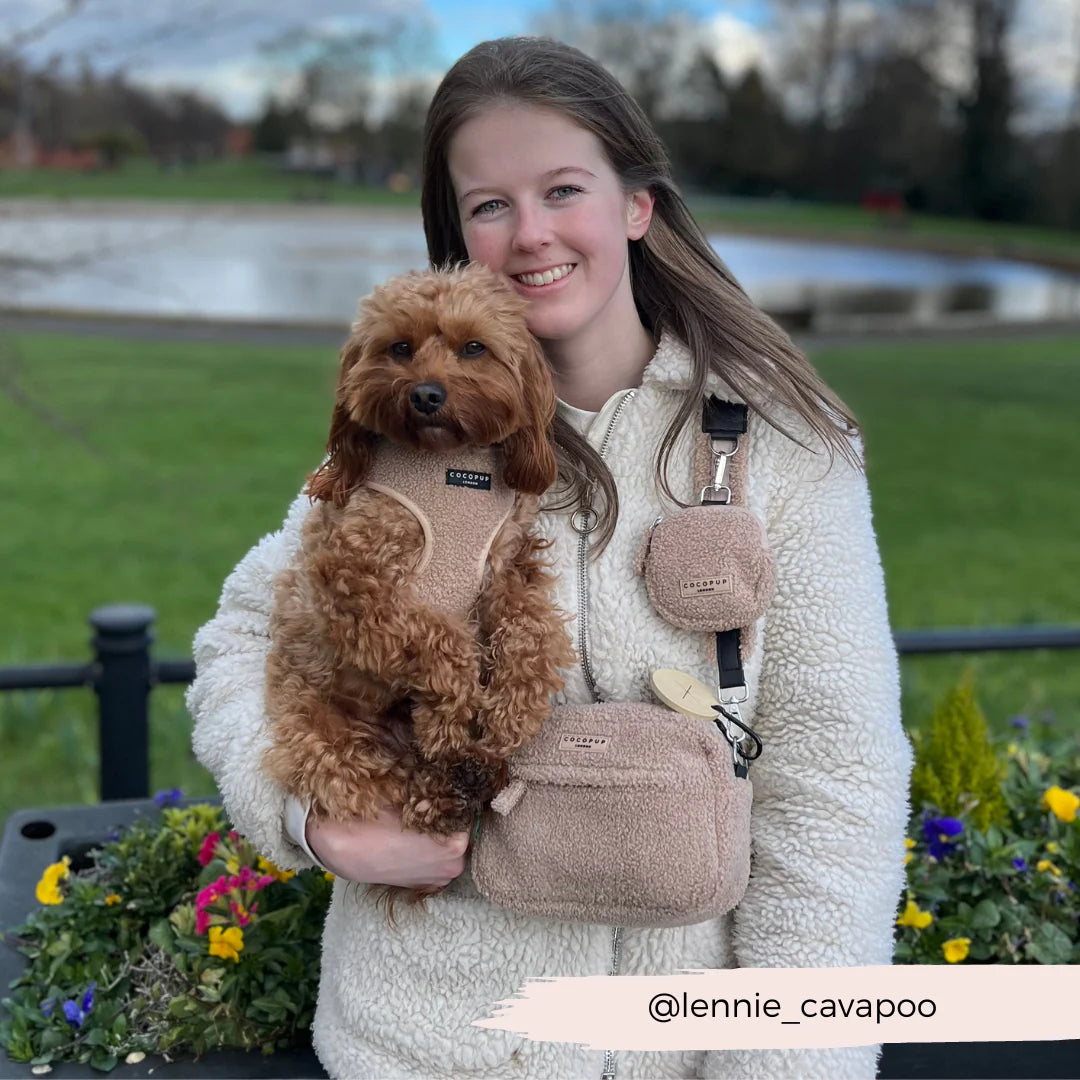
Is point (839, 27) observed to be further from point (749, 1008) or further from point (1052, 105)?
point (749, 1008)

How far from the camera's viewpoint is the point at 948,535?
8.26m

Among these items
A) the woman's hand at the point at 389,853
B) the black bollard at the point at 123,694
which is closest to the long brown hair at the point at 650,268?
the woman's hand at the point at 389,853

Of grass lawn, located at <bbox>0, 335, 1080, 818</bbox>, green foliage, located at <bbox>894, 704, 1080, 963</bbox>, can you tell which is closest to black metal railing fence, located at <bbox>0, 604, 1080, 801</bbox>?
grass lawn, located at <bbox>0, 335, 1080, 818</bbox>

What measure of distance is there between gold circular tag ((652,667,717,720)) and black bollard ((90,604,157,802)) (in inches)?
86.3

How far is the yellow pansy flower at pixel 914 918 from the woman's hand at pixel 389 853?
119cm

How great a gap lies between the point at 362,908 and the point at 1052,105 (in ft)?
79.9

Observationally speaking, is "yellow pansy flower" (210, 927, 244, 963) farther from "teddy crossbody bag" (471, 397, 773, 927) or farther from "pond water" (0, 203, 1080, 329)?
"pond water" (0, 203, 1080, 329)

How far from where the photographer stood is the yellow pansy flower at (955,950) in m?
2.53

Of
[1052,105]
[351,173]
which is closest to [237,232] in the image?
[351,173]

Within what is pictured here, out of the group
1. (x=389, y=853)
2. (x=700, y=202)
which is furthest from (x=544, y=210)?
(x=700, y=202)

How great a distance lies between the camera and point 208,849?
8.68ft

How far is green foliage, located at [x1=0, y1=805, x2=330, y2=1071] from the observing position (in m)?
2.22

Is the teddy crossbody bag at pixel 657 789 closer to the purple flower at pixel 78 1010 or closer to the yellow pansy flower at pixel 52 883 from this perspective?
the purple flower at pixel 78 1010

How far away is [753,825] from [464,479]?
715 millimetres
